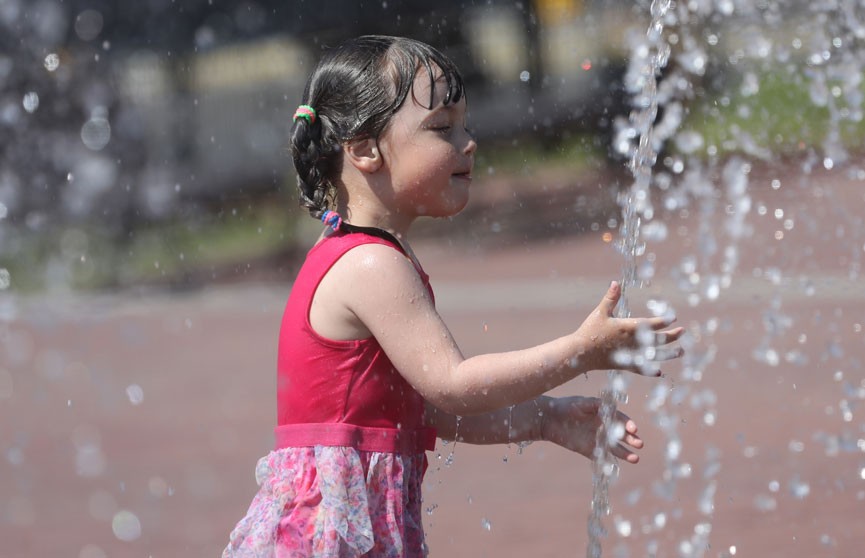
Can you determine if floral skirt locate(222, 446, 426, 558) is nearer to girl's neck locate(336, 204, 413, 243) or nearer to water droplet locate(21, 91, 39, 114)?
girl's neck locate(336, 204, 413, 243)

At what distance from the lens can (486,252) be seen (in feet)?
37.4

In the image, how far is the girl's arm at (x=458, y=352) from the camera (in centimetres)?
195

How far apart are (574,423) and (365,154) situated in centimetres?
62

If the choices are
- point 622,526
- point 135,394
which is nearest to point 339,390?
point 622,526

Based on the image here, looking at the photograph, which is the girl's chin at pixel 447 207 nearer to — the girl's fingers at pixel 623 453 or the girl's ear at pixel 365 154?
the girl's ear at pixel 365 154

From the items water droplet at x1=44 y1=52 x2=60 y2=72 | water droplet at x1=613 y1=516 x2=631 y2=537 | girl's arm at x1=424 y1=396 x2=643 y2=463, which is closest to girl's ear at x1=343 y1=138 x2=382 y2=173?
A: girl's arm at x1=424 y1=396 x2=643 y2=463

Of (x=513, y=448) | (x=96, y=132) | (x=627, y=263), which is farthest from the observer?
(x=96, y=132)

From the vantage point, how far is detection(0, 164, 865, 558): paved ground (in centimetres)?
424

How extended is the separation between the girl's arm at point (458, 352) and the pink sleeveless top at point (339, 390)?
0.06m

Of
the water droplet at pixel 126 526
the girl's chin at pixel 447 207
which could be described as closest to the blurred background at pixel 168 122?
the water droplet at pixel 126 526

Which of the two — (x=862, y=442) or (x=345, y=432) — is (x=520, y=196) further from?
(x=345, y=432)

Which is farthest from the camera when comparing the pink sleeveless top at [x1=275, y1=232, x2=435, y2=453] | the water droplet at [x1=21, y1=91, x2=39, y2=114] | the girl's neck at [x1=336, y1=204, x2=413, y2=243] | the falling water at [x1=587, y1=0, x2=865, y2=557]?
the water droplet at [x1=21, y1=91, x2=39, y2=114]

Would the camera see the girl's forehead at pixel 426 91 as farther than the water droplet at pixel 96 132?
No

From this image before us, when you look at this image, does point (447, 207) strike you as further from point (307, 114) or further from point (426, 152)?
point (307, 114)
